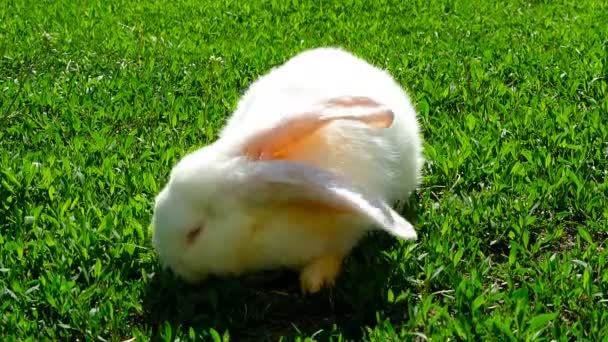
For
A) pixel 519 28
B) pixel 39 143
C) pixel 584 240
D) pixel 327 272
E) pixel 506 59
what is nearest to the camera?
pixel 327 272

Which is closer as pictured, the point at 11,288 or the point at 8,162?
the point at 11,288

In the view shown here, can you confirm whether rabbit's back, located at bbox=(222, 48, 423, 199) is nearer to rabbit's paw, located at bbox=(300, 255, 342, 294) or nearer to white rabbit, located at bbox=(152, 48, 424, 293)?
white rabbit, located at bbox=(152, 48, 424, 293)

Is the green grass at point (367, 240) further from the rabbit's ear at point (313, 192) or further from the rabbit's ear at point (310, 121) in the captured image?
the rabbit's ear at point (310, 121)

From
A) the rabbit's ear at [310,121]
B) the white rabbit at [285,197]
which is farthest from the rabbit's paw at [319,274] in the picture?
the rabbit's ear at [310,121]

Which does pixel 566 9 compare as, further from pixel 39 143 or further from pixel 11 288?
pixel 11 288

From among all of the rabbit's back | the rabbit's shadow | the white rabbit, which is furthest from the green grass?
the rabbit's back

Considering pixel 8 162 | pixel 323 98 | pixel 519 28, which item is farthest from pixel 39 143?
pixel 519 28
